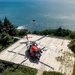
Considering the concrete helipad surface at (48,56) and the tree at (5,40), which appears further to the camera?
the tree at (5,40)

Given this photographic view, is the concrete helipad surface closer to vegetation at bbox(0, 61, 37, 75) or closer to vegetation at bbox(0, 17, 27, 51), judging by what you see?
vegetation at bbox(0, 61, 37, 75)

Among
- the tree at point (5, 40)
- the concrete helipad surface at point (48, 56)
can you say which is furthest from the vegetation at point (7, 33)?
the concrete helipad surface at point (48, 56)

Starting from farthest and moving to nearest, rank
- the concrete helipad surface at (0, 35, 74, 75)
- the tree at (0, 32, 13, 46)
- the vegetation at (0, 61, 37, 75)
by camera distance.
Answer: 1. the tree at (0, 32, 13, 46)
2. the concrete helipad surface at (0, 35, 74, 75)
3. the vegetation at (0, 61, 37, 75)

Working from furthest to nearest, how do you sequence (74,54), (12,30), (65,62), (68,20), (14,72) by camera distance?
(68,20) < (12,30) < (74,54) < (65,62) < (14,72)

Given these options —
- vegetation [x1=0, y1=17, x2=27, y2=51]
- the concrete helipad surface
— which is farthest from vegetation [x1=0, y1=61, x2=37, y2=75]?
vegetation [x1=0, y1=17, x2=27, y2=51]

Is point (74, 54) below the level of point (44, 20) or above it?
above

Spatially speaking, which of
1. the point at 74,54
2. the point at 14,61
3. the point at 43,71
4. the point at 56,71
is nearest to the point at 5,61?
the point at 14,61

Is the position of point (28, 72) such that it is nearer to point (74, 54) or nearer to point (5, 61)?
point (5, 61)

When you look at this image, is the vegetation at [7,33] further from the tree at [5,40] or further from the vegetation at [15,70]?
the vegetation at [15,70]

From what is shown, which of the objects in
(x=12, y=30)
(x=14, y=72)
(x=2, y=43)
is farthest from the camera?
(x=12, y=30)
